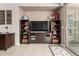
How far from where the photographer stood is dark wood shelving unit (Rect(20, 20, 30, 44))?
368 inches

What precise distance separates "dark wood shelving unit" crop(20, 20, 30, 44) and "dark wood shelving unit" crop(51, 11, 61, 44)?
1.59 metres

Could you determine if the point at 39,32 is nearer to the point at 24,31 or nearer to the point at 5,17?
the point at 24,31

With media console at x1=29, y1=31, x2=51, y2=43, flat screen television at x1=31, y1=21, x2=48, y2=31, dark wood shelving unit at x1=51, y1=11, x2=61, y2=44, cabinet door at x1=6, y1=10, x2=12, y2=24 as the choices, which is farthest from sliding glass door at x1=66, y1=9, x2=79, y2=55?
cabinet door at x1=6, y1=10, x2=12, y2=24

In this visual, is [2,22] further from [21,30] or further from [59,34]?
[59,34]

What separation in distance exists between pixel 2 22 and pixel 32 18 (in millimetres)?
2316

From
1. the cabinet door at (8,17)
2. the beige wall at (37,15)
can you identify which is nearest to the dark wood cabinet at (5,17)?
the cabinet door at (8,17)

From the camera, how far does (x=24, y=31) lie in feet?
31.3

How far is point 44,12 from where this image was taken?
409 inches

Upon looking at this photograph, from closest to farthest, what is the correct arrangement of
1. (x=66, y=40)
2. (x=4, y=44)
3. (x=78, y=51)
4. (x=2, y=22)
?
(x=78, y=51), (x=4, y=44), (x=66, y=40), (x=2, y=22)

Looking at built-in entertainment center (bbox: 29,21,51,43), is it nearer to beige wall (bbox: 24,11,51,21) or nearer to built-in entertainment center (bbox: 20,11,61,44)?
built-in entertainment center (bbox: 20,11,61,44)

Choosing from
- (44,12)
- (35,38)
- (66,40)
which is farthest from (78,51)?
(44,12)

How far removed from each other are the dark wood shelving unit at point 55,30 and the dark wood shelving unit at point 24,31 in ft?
5.23

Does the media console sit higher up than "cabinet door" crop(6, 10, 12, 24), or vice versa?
"cabinet door" crop(6, 10, 12, 24)

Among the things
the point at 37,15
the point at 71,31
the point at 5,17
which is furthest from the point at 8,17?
the point at 71,31
